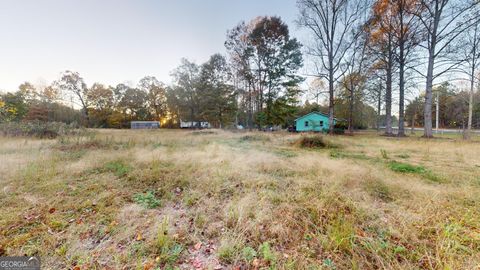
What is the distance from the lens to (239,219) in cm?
230

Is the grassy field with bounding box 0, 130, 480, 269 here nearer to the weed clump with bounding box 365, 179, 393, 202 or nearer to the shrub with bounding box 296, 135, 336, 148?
the weed clump with bounding box 365, 179, 393, 202

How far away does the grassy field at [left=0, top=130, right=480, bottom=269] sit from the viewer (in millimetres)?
1750

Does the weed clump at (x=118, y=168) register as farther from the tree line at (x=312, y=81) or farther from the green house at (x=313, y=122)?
the green house at (x=313, y=122)

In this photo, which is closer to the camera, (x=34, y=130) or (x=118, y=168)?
(x=118, y=168)

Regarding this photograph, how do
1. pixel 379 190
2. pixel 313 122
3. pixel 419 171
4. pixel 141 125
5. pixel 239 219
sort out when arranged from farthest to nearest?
1. pixel 141 125
2. pixel 313 122
3. pixel 419 171
4. pixel 379 190
5. pixel 239 219

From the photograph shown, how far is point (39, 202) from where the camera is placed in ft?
9.02

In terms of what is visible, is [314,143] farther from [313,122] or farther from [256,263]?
[313,122]

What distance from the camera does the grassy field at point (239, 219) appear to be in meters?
1.75

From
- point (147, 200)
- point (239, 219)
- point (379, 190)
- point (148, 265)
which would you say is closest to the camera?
point (148, 265)

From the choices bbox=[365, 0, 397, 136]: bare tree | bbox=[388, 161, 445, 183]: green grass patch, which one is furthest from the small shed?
bbox=[388, 161, 445, 183]: green grass patch

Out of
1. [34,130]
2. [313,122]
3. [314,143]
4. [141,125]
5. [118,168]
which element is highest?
[141,125]

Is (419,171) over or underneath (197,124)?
underneath

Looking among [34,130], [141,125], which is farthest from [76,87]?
[34,130]

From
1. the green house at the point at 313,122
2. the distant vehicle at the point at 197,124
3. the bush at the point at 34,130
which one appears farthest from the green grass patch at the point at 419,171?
the distant vehicle at the point at 197,124
